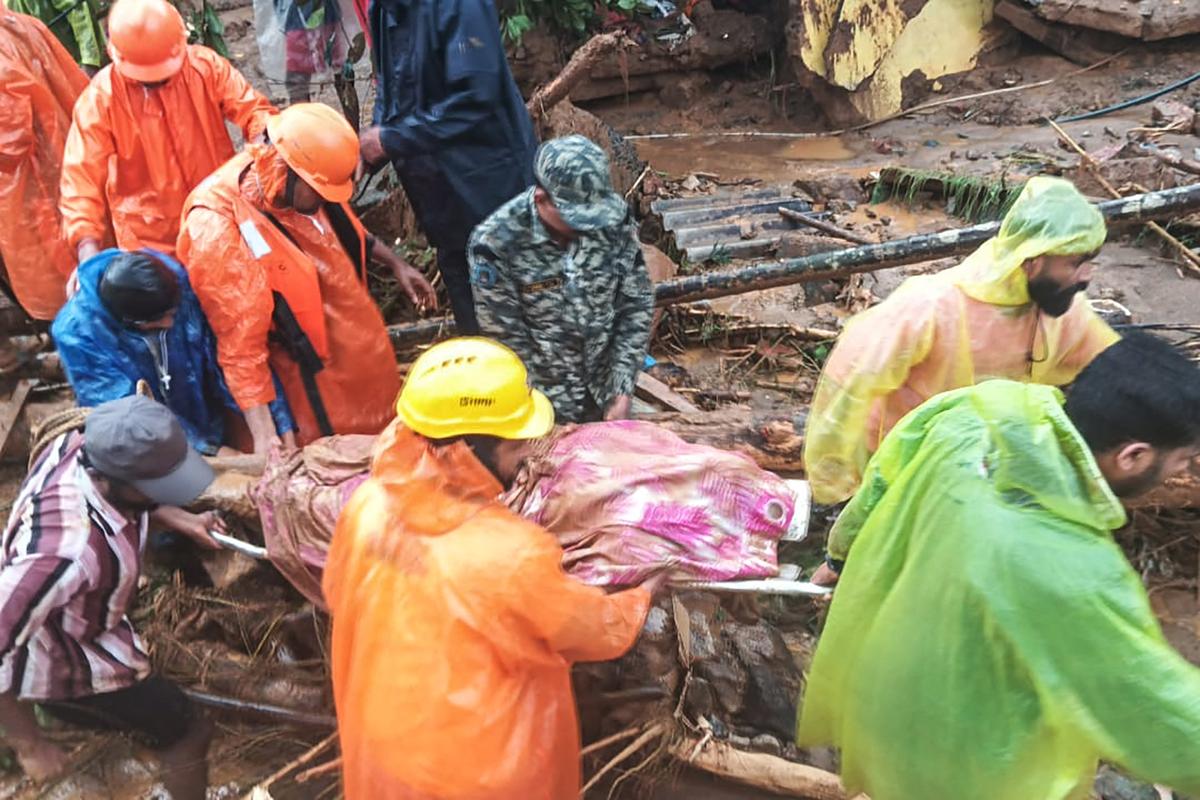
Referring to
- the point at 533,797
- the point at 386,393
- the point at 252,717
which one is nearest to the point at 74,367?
the point at 386,393

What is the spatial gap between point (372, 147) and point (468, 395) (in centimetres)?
190

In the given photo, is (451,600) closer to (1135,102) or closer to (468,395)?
(468,395)

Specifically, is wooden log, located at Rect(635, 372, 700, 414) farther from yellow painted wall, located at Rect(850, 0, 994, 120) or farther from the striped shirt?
yellow painted wall, located at Rect(850, 0, 994, 120)

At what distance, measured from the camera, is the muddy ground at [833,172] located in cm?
295

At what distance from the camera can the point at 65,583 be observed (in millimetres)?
2213

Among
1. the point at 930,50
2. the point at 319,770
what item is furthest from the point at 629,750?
the point at 930,50

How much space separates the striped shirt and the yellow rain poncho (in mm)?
1882

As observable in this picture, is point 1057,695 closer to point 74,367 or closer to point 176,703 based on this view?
point 176,703

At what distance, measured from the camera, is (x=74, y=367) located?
2680 mm

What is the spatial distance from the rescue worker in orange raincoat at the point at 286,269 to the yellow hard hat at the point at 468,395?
1183 mm

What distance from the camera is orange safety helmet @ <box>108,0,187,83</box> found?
10.3ft

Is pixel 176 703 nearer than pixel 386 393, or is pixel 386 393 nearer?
pixel 176 703

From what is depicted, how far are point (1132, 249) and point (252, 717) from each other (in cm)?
587

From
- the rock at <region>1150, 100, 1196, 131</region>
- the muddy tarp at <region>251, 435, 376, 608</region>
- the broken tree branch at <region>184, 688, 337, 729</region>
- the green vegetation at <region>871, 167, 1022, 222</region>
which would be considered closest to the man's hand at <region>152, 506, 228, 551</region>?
the muddy tarp at <region>251, 435, 376, 608</region>
